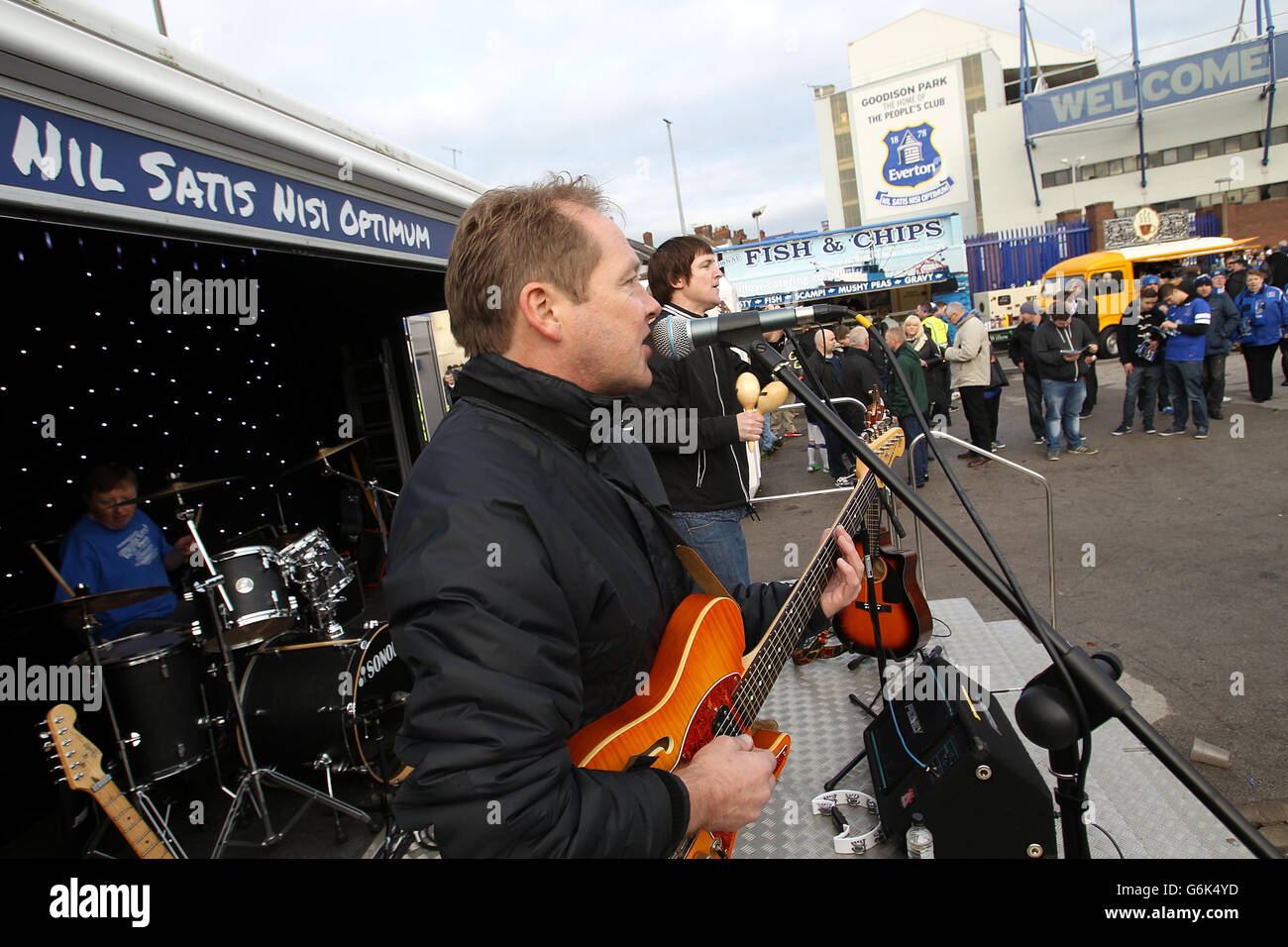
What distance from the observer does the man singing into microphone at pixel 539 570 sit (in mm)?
1095

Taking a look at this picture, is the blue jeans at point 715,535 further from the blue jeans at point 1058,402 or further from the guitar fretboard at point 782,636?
the blue jeans at point 1058,402

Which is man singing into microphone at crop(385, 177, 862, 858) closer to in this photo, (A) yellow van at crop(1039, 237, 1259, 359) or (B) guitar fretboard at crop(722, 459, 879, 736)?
(B) guitar fretboard at crop(722, 459, 879, 736)

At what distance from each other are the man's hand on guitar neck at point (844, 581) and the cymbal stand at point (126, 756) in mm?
3407

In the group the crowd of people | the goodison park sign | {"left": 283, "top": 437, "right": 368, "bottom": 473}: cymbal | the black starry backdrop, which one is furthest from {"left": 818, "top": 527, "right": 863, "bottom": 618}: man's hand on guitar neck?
the goodison park sign

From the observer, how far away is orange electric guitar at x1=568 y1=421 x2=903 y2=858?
4.67ft

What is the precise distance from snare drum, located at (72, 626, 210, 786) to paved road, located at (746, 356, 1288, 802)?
14.8 feet

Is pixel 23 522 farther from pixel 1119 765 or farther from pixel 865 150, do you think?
pixel 865 150

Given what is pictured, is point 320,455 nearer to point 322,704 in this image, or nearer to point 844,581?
point 322,704

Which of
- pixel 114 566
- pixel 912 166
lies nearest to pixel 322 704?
pixel 114 566

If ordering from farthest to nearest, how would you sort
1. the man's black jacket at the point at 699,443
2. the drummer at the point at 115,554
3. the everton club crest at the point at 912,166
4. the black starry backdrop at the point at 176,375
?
the everton club crest at the point at 912,166, the black starry backdrop at the point at 176,375, the drummer at the point at 115,554, the man's black jacket at the point at 699,443

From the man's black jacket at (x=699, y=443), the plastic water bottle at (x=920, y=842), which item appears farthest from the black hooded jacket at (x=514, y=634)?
the man's black jacket at (x=699, y=443)

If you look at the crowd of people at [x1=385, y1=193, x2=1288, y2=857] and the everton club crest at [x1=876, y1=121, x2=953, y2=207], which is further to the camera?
the everton club crest at [x1=876, y1=121, x2=953, y2=207]

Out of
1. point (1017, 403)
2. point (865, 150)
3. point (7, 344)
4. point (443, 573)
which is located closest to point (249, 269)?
point (7, 344)

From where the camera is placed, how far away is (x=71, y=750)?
301 cm
